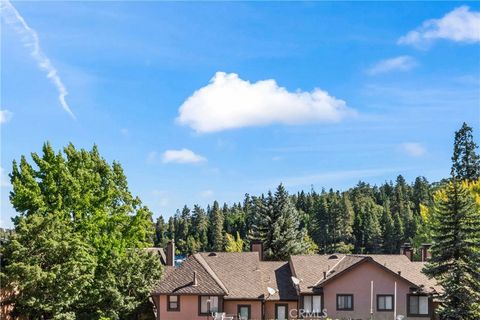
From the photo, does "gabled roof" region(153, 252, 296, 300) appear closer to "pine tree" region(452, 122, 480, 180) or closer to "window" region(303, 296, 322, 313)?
"window" region(303, 296, 322, 313)

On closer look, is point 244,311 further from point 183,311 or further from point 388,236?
point 388,236

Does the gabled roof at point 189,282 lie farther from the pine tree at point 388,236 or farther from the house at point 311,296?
the pine tree at point 388,236

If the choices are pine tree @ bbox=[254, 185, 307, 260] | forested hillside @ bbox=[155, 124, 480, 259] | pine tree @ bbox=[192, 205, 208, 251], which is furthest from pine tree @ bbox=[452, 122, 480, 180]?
pine tree @ bbox=[192, 205, 208, 251]

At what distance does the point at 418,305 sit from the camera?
40.6 meters

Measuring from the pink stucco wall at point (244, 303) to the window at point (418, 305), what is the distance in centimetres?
1015

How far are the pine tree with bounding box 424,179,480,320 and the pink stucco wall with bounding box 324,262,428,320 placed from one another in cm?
378

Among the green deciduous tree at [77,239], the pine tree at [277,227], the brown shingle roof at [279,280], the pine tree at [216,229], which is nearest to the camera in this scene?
the green deciduous tree at [77,239]

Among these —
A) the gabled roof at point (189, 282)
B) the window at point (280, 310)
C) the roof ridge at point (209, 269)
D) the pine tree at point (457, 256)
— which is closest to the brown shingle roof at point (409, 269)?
the pine tree at point (457, 256)

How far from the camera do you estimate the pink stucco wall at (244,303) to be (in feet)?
134

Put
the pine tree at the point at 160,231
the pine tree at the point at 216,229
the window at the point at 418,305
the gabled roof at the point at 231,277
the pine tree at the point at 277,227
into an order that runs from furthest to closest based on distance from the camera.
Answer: the pine tree at the point at 160,231, the pine tree at the point at 216,229, the pine tree at the point at 277,227, the gabled roof at the point at 231,277, the window at the point at 418,305

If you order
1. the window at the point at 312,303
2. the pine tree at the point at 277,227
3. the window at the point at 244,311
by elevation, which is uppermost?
the pine tree at the point at 277,227

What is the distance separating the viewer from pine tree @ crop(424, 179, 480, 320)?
35.4m

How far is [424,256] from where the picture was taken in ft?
159

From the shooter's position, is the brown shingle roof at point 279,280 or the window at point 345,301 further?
the brown shingle roof at point 279,280
